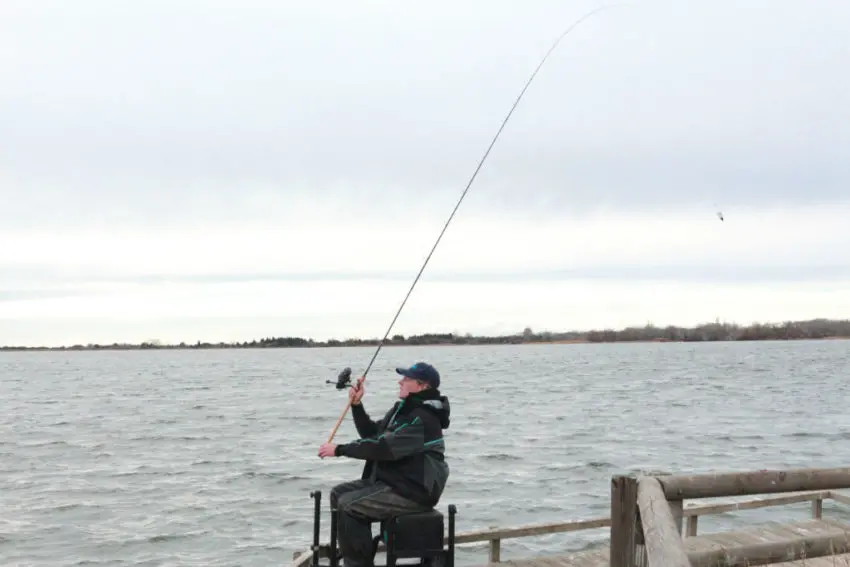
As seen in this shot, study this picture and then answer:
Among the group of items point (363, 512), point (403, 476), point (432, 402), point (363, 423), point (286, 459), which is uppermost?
point (432, 402)

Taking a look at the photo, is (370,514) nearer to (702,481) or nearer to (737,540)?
(702,481)

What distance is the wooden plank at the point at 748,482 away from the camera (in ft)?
12.7

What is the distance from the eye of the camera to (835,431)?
3050cm

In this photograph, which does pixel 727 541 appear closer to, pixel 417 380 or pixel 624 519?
pixel 417 380

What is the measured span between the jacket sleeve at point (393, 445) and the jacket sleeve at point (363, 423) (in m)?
0.48

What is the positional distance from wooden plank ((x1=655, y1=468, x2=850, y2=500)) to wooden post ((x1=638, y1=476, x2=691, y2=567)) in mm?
104

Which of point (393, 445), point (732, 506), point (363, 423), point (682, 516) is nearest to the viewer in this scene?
point (682, 516)

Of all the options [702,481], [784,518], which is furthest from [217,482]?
[702,481]

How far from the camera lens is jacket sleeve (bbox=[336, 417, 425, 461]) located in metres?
5.54

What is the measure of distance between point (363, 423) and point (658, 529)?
3.15 metres

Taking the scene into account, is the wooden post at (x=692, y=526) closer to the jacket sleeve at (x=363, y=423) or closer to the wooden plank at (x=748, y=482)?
the jacket sleeve at (x=363, y=423)

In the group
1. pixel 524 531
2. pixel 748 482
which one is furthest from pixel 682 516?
pixel 524 531

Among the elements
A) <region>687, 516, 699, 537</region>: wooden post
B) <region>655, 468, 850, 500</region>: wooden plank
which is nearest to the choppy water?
<region>687, 516, 699, 537</region>: wooden post

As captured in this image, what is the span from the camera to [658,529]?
3.27m
